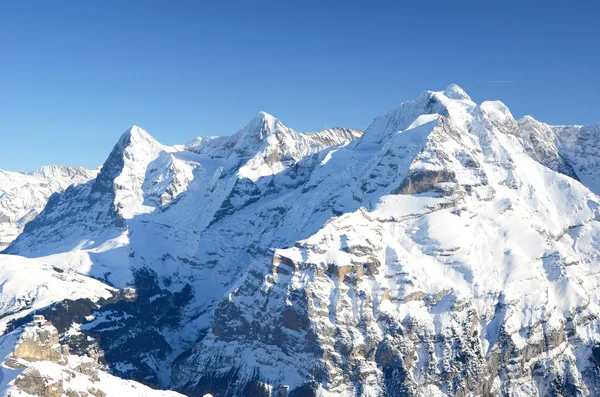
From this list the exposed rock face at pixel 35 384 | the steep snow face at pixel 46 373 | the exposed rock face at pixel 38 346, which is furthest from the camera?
the exposed rock face at pixel 38 346

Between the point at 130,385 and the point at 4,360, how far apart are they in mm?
37544

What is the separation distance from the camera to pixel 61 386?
166000 millimetres

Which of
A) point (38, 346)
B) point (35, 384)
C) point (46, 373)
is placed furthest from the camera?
point (38, 346)

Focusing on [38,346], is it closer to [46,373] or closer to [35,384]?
[46,373]

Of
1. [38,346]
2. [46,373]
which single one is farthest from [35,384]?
[38,346]

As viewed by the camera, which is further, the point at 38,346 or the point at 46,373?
the point at 38,346

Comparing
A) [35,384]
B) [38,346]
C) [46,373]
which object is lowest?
[35,384]

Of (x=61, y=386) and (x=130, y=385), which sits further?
(x=130, y=385)

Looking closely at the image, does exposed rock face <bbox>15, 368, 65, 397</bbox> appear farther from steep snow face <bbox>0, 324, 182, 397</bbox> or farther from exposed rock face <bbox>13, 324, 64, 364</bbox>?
exposed rock face <bbox>13, 324, 64, 364</bbox>

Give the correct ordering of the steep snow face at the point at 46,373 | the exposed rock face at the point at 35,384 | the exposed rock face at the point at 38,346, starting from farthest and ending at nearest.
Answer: the exposed rock face at the point at 38,346
the steep snow face at the point at 46,373
the exposed rock face at the point at 35,384

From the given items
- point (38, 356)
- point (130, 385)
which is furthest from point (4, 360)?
point (130, 385)

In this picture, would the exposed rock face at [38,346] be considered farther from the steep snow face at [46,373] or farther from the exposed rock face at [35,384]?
the exposed rock face at [35,384]

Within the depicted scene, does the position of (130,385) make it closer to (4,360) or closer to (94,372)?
(94,372)

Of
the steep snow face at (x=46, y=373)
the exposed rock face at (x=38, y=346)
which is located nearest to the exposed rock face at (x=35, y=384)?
the steep snow face at (x=46, y=373)
